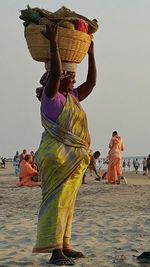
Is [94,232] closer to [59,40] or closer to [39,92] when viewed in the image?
[39,92]

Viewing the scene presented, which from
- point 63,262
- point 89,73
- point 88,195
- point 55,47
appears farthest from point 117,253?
point 88,195

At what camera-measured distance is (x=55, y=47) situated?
4.74m

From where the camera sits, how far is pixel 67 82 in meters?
5.10

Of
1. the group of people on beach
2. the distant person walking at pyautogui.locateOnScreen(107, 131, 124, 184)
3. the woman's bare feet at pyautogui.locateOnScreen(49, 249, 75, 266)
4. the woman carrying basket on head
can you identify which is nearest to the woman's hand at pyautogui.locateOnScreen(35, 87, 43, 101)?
the group of people on beach

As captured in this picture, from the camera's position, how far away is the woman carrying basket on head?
188 inches

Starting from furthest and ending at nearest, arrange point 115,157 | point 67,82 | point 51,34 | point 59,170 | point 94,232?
1. point 115,157
2. point 94,232
3. point 67,82
4. point 59,170
5. point 51,34

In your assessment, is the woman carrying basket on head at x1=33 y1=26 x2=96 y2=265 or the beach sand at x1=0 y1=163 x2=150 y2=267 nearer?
the woman carrying basket on head at x1=33 y1=26 x2=96 y2=265

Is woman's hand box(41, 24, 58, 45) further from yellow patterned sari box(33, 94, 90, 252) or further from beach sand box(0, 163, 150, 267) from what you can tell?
beach sand box(0, 163, 150, 267)

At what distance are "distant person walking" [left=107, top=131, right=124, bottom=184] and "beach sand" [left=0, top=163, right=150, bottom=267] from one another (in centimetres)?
601

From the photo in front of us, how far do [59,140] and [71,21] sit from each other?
115 cm

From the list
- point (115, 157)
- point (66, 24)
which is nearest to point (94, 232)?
point (66, 24)

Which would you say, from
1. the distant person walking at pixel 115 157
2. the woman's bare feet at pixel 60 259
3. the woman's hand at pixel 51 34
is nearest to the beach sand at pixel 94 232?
the woman's bare feet at pixel 60 259

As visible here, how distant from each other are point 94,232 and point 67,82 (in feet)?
8.86

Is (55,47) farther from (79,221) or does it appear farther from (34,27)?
(79,221)
